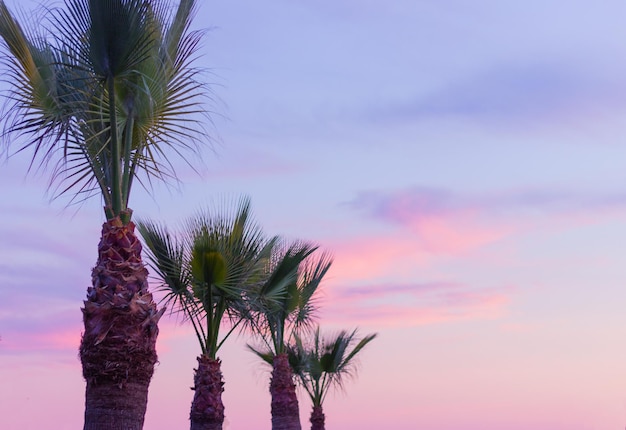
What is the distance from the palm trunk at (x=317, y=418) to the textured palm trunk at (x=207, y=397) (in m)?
11.4

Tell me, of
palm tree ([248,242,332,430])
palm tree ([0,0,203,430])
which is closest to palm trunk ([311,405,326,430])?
palm tree ([248,242,332,430])


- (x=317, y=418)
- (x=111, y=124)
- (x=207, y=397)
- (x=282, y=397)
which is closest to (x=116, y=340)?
(x=111, y=124)

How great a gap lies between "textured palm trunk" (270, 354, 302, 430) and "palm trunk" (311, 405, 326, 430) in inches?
148

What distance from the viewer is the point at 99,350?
11.8 meters

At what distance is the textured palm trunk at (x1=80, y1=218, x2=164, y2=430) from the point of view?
38.7 ft

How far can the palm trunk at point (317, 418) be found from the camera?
1249 inches

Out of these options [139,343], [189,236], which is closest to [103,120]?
[139,343]

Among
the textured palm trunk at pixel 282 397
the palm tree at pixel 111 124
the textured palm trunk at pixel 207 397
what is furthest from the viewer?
the textured palm trunk at pixel 282 397

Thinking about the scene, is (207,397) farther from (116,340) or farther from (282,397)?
(116,340)

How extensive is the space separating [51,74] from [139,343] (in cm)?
453

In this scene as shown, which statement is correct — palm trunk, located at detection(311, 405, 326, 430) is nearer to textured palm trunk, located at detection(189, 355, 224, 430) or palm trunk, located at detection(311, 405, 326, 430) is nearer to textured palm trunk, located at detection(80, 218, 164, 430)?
textured palm trunk, located at detection(189, 355, 224, 430)

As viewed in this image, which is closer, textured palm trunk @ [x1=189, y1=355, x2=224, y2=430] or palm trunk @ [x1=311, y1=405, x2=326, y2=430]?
textured palm trunk @ [x1=189, y1=355, x2=224, y2=430]

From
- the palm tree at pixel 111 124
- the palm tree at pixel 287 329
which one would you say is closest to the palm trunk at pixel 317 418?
the palm tree at pixel 287 329

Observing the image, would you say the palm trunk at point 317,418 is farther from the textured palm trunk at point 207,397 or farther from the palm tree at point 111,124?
the palm tree at point 111,124
